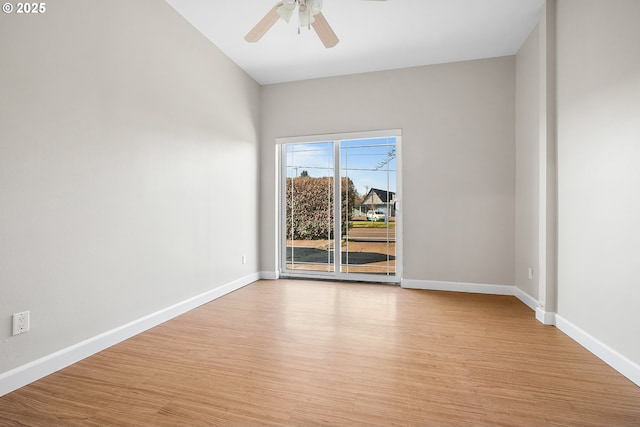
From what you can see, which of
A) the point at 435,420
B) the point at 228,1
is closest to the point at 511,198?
the point at 435,420

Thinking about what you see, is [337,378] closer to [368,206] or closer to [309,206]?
[368,206]

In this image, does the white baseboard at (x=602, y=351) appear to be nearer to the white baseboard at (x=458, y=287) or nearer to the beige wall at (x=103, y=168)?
the white baseboard at (x=458, y=287)

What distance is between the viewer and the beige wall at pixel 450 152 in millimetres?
3705

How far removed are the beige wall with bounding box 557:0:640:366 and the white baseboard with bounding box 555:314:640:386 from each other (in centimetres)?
3

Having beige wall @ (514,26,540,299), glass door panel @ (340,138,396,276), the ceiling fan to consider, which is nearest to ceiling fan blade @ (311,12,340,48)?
the ceiling fan

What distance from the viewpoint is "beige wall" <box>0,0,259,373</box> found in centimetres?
174

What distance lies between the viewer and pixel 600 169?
207cm

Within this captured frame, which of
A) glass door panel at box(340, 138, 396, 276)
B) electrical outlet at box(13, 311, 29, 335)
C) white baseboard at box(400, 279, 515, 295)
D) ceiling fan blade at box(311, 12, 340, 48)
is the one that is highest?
ceiling fan blade at box(311, 12, 340, 48)

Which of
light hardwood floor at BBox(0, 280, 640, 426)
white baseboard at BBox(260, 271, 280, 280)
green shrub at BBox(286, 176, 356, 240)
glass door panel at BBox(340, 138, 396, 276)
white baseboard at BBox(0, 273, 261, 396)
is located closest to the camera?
light hardwood floor at BBox(0, 280, 640, 426)

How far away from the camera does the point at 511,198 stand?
3680 millimetres

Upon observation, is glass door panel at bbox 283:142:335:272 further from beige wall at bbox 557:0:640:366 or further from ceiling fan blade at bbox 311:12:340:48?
beige wall at bbox 557:0:640:366

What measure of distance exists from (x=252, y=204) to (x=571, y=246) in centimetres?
350

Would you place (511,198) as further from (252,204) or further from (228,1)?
(228,1)

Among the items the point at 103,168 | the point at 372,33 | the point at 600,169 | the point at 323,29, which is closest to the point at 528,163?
the point at 600,169
